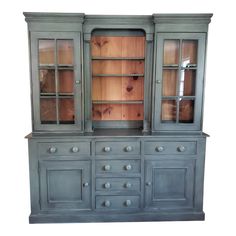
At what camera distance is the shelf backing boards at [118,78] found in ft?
8.97

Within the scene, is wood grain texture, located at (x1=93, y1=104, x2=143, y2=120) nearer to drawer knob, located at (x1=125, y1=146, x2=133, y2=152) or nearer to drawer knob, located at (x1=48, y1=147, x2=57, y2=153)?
drawer knob, located at (x1=125, y1=146, x2=133, y2=152)

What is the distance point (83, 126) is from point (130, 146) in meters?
0.59

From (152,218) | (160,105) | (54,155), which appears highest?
(160,105)

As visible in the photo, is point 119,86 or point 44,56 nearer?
point 44,56

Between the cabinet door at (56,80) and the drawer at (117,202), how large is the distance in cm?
88

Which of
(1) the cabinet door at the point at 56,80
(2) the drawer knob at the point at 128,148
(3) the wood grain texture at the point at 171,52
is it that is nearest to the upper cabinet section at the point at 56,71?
(1) the cabinet door at the point at 56,80

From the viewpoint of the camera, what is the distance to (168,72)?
2568 mm

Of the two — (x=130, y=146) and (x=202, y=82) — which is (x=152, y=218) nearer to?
(x=130, y=146)

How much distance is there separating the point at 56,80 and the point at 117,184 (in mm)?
1375

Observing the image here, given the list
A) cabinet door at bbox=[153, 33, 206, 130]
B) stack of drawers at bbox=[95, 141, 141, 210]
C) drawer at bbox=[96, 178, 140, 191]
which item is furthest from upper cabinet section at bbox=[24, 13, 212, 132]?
drawer at bbox=[96, 178, 140, 191]

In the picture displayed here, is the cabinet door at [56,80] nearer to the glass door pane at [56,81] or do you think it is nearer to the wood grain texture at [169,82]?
the glass door pane at [56,81]

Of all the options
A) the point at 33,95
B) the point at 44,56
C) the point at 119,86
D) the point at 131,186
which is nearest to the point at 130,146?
the point at 131,186

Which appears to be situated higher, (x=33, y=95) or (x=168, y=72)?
(x=168, y=72)

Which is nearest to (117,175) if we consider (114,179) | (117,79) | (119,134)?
(114,179)
